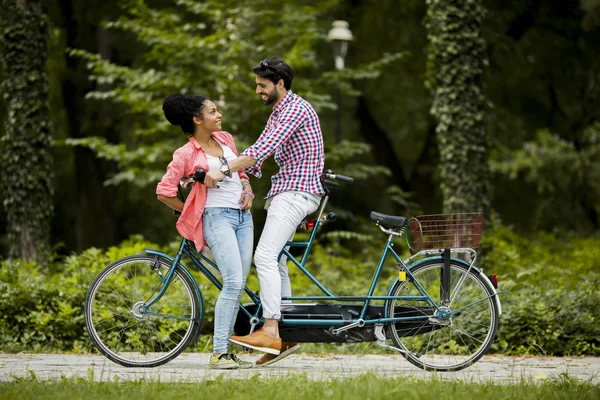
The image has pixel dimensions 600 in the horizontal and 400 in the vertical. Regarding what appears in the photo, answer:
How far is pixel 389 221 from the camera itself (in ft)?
20.4

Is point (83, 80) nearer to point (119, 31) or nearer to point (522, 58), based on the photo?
point (119, 31)

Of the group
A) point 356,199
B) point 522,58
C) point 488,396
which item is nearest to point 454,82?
point 488,396

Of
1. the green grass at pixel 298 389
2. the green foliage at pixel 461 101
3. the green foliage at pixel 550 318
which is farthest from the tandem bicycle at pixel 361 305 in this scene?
the green foliage at pixel 461 101

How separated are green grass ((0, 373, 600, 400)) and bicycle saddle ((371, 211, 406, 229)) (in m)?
1.29

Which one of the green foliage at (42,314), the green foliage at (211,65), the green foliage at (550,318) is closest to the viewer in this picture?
the green foliage at (550,318)

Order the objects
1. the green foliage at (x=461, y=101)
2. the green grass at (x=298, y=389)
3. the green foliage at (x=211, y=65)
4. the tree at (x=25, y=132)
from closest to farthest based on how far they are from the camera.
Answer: the green grass at (x=298, y=389) → the green foliage at (x=461, y=101) → the tree at (x=25, y=132) → the green foliage at (x=211, y=65)

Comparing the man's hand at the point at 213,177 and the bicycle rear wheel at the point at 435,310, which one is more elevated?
the man's hand at the point at 213,177

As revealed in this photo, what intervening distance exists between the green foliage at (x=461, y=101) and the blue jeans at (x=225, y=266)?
549cm

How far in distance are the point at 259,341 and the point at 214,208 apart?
0.96 metres

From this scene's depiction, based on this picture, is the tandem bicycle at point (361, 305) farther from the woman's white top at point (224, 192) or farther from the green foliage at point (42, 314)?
the green foliage at point (42, 314)

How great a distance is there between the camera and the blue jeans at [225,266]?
238 inches

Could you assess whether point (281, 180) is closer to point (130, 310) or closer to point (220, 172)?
point (220, 172)

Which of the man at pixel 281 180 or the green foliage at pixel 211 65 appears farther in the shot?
the green foliage at pixel 211 65

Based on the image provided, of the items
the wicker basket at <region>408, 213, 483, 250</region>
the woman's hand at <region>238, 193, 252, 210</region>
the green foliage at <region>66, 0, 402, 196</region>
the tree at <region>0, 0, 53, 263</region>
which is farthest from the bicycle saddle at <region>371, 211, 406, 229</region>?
the green foliage at <region>66, 0, 402, 196</region>
